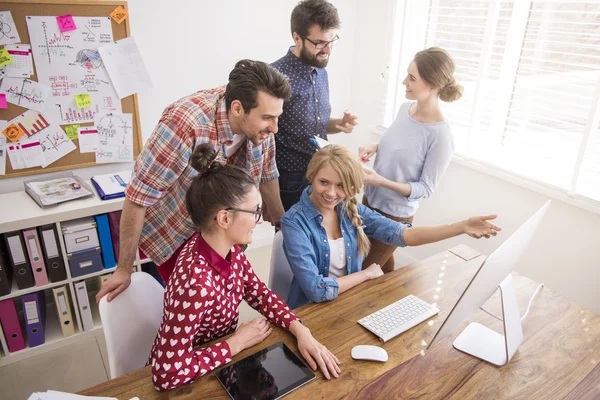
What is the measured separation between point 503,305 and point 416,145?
101 centimetres

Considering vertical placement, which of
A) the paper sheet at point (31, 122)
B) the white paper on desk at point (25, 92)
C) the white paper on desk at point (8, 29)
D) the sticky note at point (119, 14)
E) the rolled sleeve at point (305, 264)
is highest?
the sticky note at point (119, 14)

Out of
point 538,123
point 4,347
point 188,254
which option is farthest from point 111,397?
point 538,123

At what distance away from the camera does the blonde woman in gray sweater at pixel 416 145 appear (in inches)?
84.1

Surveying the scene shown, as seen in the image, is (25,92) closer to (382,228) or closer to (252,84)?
(252,84)

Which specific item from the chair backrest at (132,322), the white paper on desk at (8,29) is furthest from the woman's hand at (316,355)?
the white paper on desk at (8,29)

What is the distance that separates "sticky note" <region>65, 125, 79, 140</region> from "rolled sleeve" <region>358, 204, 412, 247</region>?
1701 mm

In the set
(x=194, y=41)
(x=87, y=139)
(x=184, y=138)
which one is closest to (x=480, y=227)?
(x=184, y=138)

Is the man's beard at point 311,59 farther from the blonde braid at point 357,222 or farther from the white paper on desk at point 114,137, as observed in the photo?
the white paper on desk at point 114,137

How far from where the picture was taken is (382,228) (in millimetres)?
1959

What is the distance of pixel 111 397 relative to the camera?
1209 millimetres

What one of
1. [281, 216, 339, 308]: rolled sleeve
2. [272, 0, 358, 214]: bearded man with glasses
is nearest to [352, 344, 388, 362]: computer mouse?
[281, 216, 339, 308]: rolled sleeve

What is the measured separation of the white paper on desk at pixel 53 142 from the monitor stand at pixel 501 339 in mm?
2284

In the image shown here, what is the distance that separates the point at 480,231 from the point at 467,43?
1664mm

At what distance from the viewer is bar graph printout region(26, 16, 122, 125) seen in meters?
2.35
